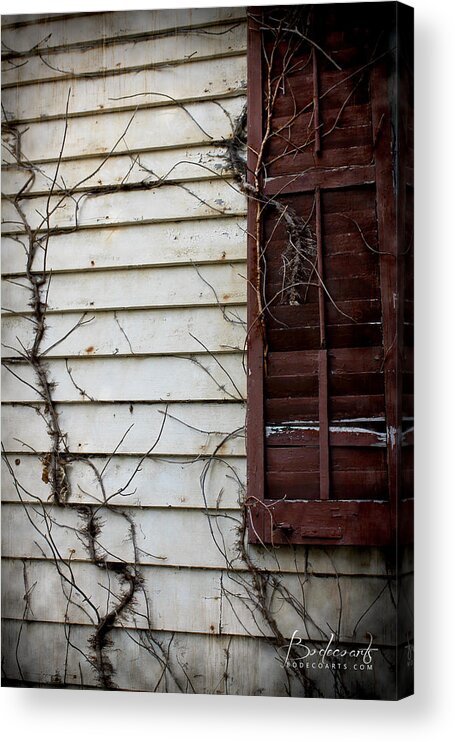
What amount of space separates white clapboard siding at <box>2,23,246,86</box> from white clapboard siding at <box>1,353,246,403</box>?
0.88 meters

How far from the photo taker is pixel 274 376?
2.66 meters

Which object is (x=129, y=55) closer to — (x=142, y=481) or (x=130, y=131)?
(x=130, y=131)

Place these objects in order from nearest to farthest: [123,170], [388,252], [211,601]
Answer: [388,252]
[211,601]
[123,170]

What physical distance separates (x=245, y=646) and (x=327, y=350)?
878 mm

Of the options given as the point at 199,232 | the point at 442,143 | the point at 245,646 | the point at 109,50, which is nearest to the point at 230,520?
the point at 245,646

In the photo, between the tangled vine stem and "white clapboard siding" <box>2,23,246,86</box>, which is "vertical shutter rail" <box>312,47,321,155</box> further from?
"white clapboard siding" <box>2,23,246,86</box>

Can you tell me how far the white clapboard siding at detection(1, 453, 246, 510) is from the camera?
2.68 m

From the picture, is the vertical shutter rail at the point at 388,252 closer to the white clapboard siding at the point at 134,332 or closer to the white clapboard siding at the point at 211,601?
the white clapboard siding at the point at 211,601

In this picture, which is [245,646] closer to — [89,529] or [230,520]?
[230,520]

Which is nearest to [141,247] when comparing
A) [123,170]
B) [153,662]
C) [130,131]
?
[123,170]

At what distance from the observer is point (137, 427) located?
2.74 m

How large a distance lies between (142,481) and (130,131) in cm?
104

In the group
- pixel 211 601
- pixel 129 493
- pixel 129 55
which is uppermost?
pixel 129 55

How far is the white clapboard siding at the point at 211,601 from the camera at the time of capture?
8.45ft
